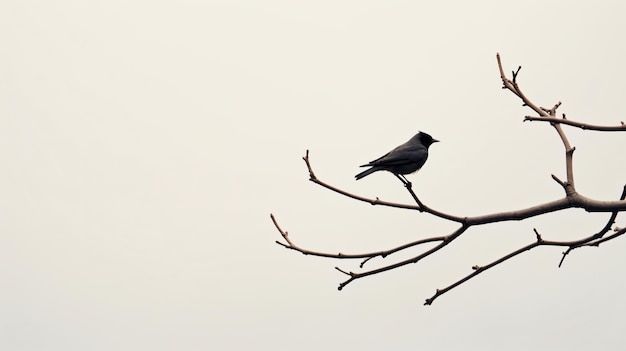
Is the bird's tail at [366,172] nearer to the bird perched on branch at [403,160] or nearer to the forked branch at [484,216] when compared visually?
the bird perched on branch at [403,160]

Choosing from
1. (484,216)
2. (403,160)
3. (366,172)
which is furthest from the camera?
(403,160)

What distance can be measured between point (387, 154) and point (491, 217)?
681 cm

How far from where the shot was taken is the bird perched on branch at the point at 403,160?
42.7ft

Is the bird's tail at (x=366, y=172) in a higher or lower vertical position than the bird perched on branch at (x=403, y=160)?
lower

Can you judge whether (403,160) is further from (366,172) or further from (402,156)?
(366,172)

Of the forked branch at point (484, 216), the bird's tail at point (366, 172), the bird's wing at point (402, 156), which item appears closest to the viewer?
the forked branch at point (484, 216)

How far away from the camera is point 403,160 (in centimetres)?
1364

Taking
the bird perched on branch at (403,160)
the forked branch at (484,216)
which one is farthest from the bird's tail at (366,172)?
the forked branch at (484,216)

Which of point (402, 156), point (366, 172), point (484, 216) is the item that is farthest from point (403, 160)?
point (484, 216)

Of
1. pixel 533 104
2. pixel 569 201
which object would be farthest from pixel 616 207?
pixel 533 104

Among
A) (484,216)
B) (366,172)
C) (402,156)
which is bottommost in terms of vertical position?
(484,216)

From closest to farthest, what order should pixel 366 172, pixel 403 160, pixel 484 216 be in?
pixel 484 216 → pixel 366 172 → pixel 403 160

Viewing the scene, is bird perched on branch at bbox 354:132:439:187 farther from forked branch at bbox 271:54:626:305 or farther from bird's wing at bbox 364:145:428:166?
forked branch at bbox 271:54:626:305

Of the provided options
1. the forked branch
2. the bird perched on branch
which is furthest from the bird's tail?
the forked branch
